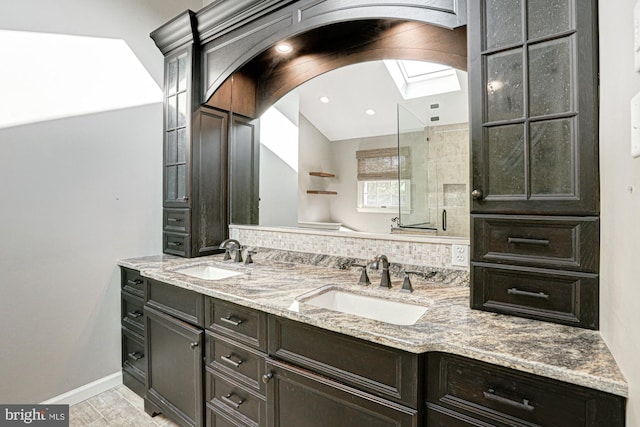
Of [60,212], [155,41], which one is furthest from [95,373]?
[155,41]

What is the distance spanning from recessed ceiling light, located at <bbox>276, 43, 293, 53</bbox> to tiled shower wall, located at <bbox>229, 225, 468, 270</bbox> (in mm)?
1266

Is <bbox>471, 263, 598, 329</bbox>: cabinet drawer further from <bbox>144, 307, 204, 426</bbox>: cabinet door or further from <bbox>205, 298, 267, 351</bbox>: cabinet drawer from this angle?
<bbox>144, 307, 204, 426</bbox>: cabinet door

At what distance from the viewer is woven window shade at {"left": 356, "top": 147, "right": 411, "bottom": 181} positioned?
75.8 inches

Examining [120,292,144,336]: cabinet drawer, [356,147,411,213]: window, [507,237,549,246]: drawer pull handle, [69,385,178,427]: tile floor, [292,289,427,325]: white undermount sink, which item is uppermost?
[356,147,411,213]: window

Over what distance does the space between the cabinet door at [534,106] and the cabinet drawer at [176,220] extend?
2.10 m

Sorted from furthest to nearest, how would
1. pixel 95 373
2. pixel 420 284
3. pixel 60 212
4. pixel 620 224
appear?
pixel 95 373 < pixel 60 212 < pixel 420 284 < pixel 620 224

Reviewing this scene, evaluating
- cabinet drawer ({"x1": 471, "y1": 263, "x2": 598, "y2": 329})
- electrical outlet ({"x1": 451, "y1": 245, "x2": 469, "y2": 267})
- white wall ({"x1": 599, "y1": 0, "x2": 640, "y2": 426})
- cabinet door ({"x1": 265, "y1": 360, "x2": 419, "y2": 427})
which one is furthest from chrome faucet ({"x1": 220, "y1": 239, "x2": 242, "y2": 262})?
white wall ({"x1": 599, "y1": 0, "x2": 640, "y2": 426})

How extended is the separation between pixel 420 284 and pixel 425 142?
2.56ft

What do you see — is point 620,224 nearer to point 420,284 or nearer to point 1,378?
point 420,284

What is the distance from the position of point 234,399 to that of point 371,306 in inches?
32.6

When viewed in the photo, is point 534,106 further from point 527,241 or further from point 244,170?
point 244,170

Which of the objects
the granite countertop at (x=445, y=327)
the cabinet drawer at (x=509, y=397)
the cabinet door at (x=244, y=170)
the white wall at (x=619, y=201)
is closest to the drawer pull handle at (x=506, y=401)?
the cabinet drawer at (x=509, y=397)

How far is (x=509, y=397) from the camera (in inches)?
38.8

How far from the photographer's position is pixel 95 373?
2.44 meters
